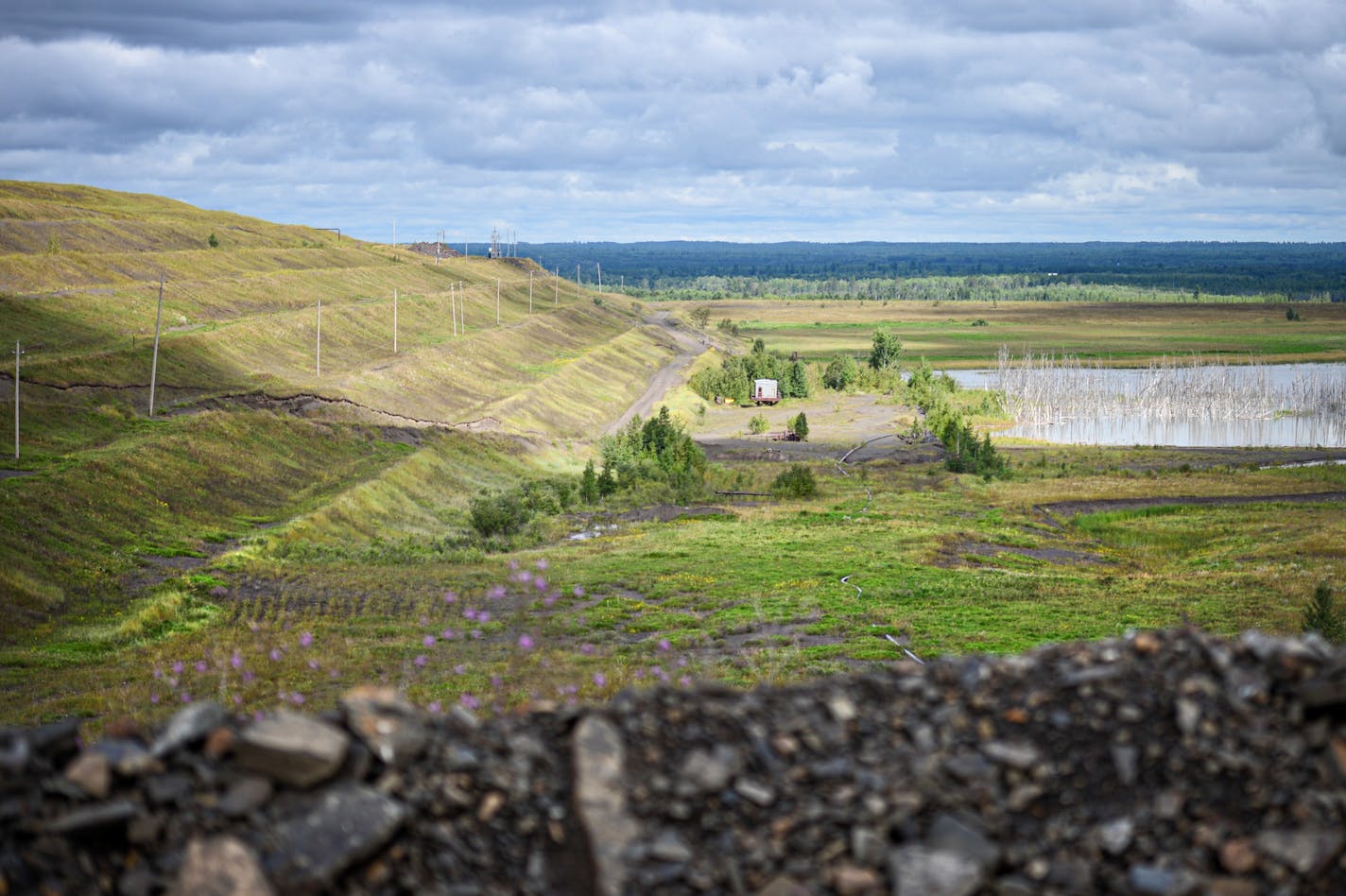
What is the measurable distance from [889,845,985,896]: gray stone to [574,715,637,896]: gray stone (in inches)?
71.2

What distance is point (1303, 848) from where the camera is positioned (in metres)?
8.41

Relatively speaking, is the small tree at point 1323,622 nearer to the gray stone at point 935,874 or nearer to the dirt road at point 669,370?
the gray stone at point 935,874

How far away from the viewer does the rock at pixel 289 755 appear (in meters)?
8.32

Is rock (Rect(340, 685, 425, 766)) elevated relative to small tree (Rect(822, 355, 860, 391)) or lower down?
elevated


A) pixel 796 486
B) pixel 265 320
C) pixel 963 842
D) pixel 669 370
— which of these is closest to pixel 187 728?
pixel 963 842

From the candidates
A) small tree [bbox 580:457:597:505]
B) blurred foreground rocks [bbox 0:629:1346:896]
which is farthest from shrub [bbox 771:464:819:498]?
blurred foreground rocks [bbox 0:629:1346:896]

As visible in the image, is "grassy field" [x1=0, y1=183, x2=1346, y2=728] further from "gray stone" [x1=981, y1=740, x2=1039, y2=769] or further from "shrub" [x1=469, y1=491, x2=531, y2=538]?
"gray stone" [x1=981, y1=740, x2=1039, y2=769]

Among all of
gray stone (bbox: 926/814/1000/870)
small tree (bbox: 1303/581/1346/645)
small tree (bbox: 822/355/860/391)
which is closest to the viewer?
gray stone (bbox: 926/814/1000/870)

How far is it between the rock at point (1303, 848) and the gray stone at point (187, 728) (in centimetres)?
717

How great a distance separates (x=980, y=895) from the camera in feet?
27.8

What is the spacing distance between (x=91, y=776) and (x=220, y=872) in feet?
3.62

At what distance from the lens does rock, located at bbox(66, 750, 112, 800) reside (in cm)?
805

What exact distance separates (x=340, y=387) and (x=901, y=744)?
2691 inches

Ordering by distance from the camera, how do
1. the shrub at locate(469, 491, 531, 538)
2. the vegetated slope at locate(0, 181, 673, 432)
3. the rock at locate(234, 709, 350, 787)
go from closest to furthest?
the rock at locate(234, 709, 350, 787) < the shrub at locate(469, 491, 531, 538) < the vegetated slope at locate(0, 181, 673, 432)
